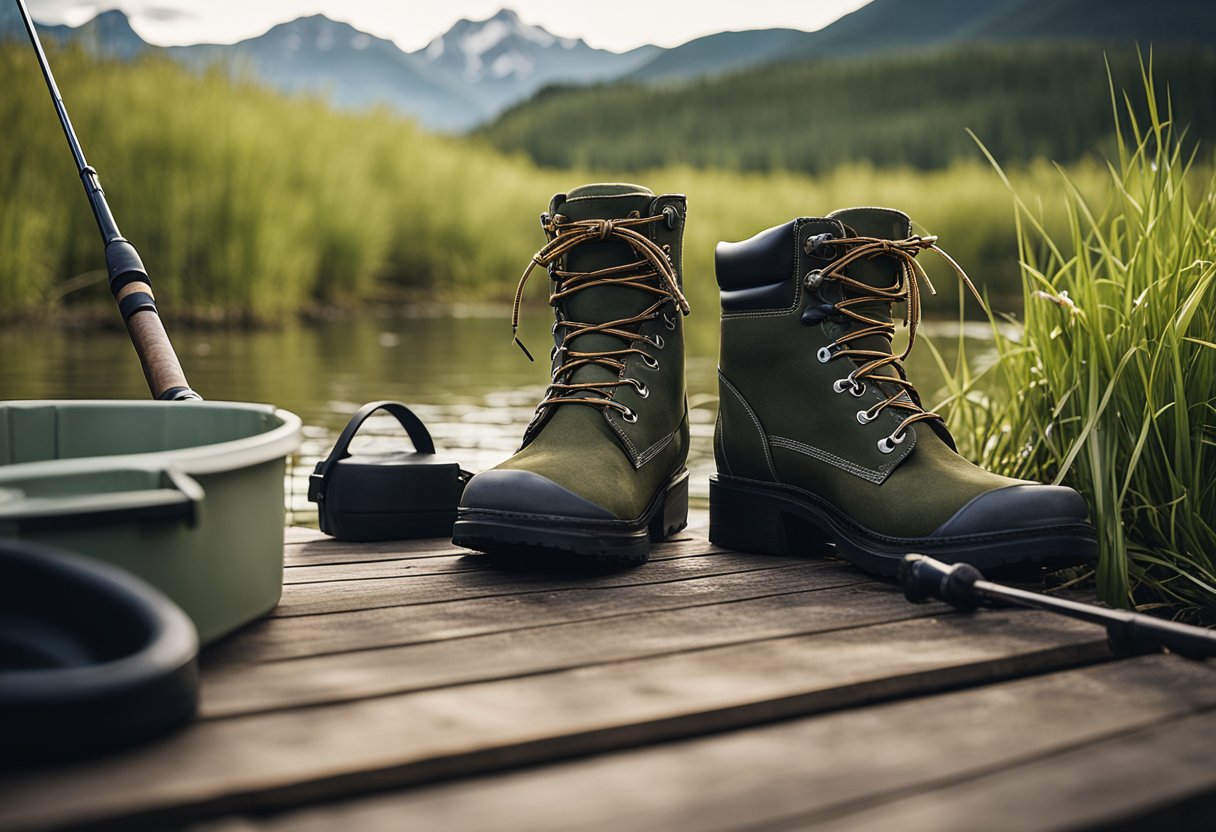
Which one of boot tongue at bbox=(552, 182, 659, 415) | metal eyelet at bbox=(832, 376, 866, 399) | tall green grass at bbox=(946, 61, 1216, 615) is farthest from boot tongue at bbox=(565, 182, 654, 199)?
tall green grass at bbox=(946, 61, 1216, 615)

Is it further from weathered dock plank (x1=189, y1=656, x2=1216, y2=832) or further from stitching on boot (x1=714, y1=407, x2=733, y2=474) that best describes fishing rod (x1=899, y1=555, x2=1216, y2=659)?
stitching on boot (x1=714, y1=407, x2=733, y2=474)

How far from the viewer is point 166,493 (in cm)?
94

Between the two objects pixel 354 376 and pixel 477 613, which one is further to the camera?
pixel 354 376

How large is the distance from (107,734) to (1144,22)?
142ft

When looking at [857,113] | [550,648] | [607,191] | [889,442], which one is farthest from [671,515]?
[857,113]

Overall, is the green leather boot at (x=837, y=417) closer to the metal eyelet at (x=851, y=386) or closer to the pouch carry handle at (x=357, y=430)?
the metal eyelet at (x=851, y=386)

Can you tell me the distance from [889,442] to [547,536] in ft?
1.46

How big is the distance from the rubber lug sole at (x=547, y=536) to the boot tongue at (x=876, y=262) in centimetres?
40

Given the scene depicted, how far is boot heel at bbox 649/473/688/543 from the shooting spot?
166 centimetres

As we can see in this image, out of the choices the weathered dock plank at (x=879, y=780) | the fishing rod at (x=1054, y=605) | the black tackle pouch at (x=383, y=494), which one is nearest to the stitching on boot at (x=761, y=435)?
the fishing rod at (x=1054, y=605)

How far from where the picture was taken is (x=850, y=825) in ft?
2.44

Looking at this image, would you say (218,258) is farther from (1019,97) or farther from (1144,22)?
(1144,22)

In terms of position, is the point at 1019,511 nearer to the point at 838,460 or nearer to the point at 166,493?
the point at 838,460

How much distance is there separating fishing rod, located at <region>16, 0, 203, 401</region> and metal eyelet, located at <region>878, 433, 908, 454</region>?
2.75ft
